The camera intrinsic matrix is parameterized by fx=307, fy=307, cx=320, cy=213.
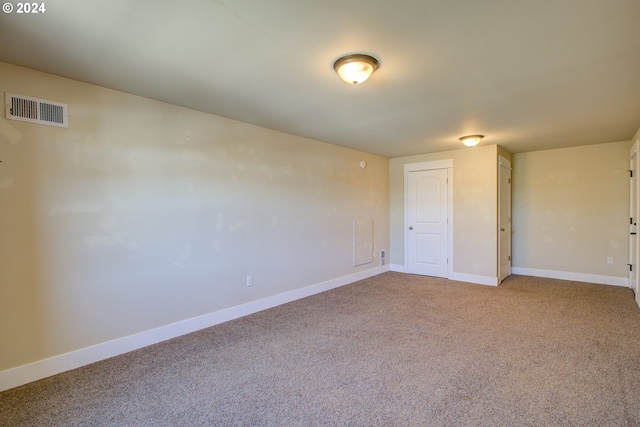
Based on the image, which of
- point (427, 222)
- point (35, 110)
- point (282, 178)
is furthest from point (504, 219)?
point (35, 110)

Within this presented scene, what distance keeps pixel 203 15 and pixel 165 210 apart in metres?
1.96

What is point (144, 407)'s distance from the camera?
80.1 inches

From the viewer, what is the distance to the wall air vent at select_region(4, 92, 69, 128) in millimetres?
2287

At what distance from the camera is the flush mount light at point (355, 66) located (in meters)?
2.17

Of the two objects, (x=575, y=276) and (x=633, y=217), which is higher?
(x=633, y=217)

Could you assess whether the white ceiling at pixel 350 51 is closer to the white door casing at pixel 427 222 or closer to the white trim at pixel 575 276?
the white door casing at pixel 427 222

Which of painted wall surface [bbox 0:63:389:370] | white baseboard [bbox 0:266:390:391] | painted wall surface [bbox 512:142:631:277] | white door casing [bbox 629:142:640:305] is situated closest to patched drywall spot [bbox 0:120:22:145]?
painted wall surface [bbox 0:63:389:370]

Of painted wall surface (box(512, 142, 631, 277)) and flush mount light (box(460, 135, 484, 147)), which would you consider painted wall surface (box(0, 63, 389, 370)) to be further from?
painted wall surface (box(512, 142, 631, 277))

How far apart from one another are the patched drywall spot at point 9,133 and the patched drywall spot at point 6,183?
0.91 feet

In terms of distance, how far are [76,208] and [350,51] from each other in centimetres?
253

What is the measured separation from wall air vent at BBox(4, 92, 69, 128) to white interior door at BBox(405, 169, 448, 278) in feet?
17.4

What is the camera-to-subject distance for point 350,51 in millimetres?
2113

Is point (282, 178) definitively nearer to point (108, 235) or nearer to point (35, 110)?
point (108, 235)

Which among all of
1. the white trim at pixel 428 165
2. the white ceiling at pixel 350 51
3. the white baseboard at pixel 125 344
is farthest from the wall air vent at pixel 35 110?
the white trim at pixel 428 165
